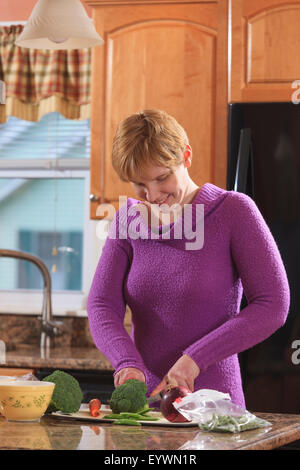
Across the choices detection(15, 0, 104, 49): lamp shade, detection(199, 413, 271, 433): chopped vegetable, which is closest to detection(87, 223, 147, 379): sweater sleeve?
detection(199, 413, 271, 433): chopped vegetable

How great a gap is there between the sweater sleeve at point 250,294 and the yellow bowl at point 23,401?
1.16ft

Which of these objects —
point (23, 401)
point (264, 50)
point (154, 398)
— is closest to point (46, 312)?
point (264, 50)

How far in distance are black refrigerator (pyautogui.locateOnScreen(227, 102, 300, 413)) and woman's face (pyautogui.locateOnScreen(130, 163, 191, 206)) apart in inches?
44.5

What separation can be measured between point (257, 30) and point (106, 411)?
195cm

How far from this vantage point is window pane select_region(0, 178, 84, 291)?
372cm

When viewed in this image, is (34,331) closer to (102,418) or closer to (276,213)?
(276,213)

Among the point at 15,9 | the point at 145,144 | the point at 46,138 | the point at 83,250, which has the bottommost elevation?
the point at 83,250

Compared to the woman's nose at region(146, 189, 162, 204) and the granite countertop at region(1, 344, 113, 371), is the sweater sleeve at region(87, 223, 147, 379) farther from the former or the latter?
the granite countertop at region(1, 344, 113, 371)

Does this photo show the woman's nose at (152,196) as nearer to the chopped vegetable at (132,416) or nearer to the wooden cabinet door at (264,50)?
the chopped vegetable at (132,416)

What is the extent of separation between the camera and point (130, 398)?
1.45 metres

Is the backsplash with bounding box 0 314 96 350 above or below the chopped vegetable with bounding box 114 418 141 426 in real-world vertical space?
below

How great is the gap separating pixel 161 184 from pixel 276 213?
122cm

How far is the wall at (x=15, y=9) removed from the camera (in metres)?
3.75
